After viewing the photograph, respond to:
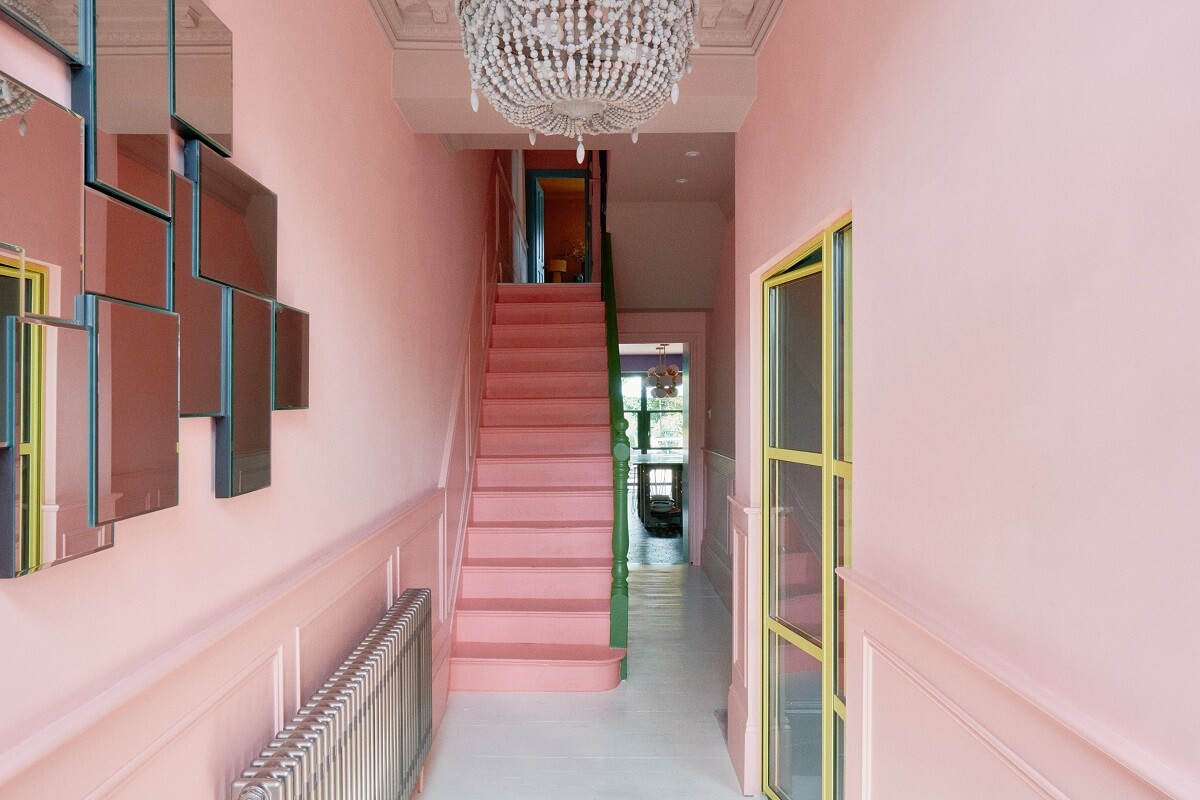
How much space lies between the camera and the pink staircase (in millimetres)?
3947

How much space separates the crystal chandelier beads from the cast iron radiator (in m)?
1.43

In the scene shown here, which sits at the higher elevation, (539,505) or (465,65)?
(465,65)

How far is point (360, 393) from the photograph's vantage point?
2533 millimetres

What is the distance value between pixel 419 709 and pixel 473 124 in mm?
2253

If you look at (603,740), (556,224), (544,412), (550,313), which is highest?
(556,224)

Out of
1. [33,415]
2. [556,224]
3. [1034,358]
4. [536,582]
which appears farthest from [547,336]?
[33,415]

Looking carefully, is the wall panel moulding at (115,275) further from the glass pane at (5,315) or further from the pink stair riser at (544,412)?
the pink stair riser at (544,412)

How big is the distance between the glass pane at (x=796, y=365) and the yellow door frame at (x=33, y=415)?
2024mm

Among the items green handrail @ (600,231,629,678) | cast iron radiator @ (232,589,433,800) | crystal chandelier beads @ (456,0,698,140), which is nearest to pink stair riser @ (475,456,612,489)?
green handrail @ (600,231,629,678)

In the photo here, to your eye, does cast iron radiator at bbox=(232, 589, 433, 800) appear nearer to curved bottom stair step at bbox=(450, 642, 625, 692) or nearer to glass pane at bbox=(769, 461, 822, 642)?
curved bottom stair step at bbox=(450, 642, 625, 692)

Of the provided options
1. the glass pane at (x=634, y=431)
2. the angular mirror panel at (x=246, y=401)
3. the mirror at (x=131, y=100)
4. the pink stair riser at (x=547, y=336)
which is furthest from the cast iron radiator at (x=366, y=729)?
the glass pane at (x=634, y=431)

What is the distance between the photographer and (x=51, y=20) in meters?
1.01

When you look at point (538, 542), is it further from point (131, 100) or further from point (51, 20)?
point (51, 20)

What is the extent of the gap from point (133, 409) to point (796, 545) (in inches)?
83.1
